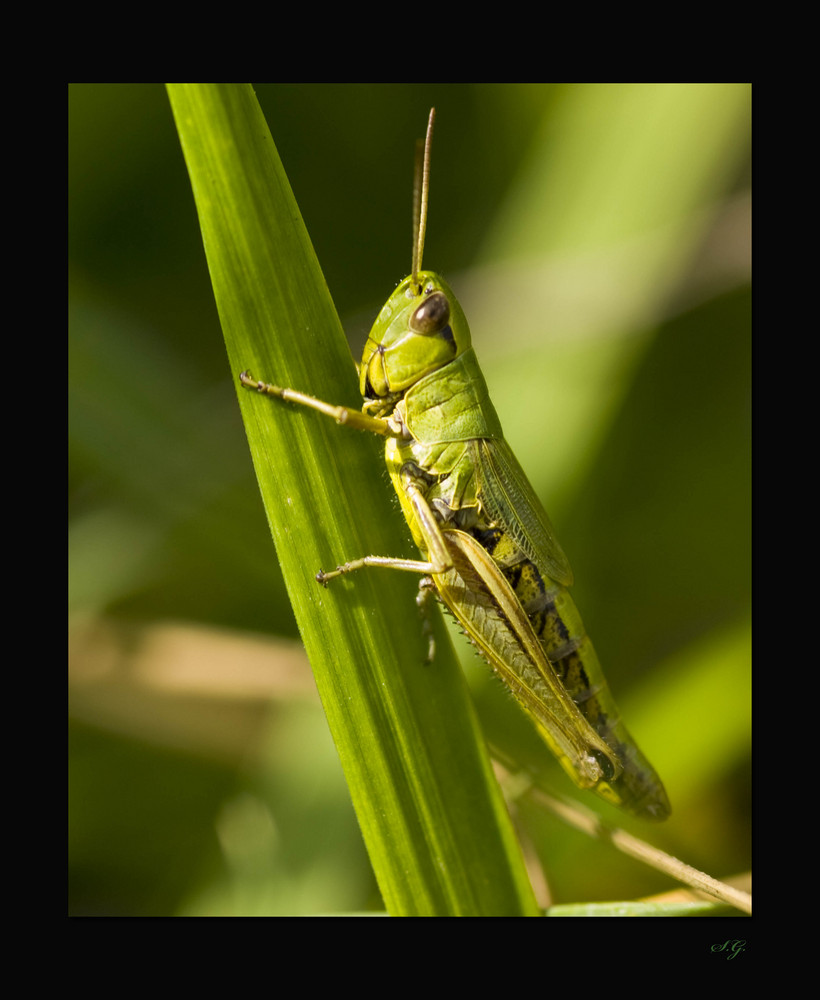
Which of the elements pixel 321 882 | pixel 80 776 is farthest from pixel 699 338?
pixel 80 776

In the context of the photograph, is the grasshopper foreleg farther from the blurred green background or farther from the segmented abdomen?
the blurred green background

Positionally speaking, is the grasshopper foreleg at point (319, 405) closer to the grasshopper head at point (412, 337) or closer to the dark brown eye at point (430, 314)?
the grasshopper head at point (412, 337)

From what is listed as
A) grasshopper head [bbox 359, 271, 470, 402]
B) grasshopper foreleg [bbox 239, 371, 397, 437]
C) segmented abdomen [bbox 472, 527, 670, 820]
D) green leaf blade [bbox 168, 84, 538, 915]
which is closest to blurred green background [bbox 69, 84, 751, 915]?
segmented abdomen [bbox 472, 527, 670, 820]

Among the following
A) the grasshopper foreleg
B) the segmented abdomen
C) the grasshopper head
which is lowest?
the segmented abdomen

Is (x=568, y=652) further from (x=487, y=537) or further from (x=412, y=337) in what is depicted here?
(x=412, y=337)

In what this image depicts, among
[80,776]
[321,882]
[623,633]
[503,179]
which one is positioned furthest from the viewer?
[503,179]

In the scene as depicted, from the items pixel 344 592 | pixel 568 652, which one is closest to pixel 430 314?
pixel 344 592

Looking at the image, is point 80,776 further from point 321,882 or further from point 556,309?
point 556,309
